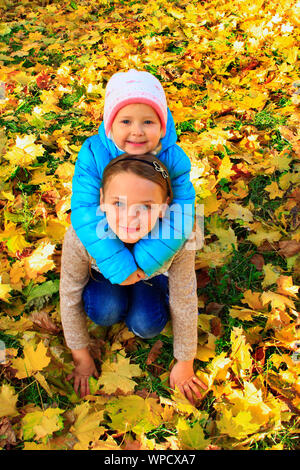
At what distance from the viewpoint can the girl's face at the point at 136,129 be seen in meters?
Result: 1.24

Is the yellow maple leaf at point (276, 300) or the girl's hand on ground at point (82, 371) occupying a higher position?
the yellow maple leaf at point (276, 300)

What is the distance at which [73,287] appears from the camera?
1.47m

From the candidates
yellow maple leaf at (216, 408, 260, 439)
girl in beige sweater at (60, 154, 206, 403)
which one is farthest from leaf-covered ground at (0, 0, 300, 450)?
girl in beige sweater at (60, 154, 206, 403)

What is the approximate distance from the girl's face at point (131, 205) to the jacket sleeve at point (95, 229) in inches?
1.7

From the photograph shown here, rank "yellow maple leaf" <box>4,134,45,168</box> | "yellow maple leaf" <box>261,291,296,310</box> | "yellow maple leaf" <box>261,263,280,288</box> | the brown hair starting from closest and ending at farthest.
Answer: the brown hair < "yellow maple leaf" <box>261,291,296,310</box> < "yellow maple leaf" <box>261,263,280,288</box> < "yellow maple leaf" <box>4,134,45,168</box>

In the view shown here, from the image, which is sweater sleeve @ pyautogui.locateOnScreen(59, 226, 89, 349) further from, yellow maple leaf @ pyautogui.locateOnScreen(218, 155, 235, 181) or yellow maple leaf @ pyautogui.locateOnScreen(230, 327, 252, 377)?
yellow maple leaf @ pyautogui.locateOnScreen(218, 155, 235, 181)

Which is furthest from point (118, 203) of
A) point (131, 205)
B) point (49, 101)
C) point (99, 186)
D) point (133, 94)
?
point (49, 101)

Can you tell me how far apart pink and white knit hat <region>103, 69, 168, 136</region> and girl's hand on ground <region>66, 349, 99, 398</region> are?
0.92 metres

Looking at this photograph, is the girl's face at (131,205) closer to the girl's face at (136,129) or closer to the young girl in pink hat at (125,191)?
the young girl in pink hat at (125,191)

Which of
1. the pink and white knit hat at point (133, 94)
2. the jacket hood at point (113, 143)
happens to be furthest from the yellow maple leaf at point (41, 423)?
the pink and white knit hat at point (133, 94)

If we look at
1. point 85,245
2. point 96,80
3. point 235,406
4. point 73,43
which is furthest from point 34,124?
point 235,406

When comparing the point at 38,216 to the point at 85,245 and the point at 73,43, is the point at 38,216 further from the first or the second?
the point at 73,43

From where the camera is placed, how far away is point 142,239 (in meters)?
1.27

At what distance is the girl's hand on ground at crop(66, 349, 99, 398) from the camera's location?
1.57m
